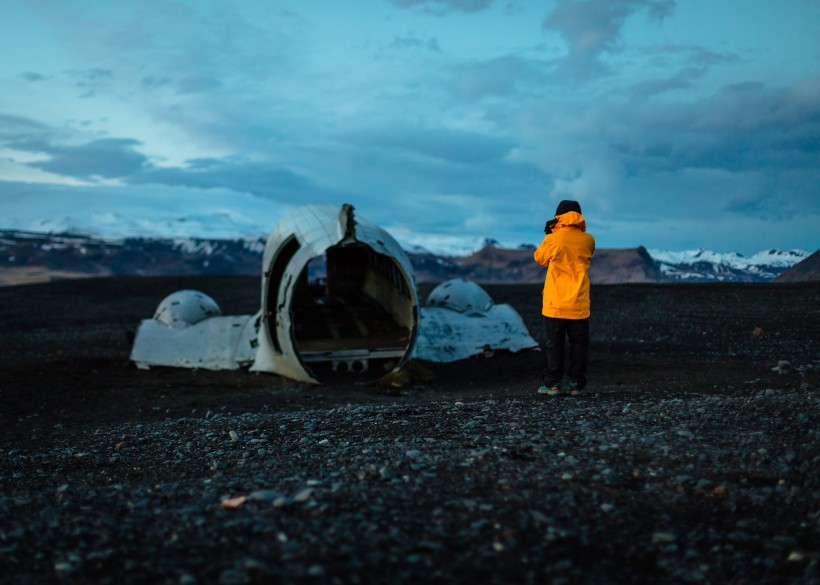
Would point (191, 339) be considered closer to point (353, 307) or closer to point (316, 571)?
point (353, 307)

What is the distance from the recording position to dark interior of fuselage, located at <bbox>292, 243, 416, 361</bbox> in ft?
39.9

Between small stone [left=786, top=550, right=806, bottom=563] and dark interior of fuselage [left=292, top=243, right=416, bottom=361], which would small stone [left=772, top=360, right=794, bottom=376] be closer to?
dark interior of fuselage [left=292, top=243, right=416, bottom=361]

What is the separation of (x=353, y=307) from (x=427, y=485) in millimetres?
12099

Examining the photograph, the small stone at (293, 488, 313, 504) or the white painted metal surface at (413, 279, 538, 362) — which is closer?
the small stone at (293, 488, 313, 504)

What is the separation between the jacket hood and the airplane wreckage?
3805mm

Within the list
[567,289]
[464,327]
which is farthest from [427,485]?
[464,327]

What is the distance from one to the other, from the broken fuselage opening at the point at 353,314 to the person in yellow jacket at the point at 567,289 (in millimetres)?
3577

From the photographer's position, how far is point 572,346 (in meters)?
7.83

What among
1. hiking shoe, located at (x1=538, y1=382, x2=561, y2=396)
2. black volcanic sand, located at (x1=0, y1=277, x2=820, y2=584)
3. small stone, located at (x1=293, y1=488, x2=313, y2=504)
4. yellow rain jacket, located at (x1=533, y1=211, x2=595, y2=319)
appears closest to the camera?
black volcanic sand, located at (x1=0, y1=277, x2=820, y2=584)

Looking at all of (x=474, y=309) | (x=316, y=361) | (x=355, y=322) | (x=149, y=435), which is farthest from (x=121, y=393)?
(x=474, y=309)

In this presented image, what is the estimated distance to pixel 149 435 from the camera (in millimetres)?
6922

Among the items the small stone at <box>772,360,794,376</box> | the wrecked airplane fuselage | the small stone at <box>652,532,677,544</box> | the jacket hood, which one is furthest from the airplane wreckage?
the small stone at <box>652,532,677,544</box>

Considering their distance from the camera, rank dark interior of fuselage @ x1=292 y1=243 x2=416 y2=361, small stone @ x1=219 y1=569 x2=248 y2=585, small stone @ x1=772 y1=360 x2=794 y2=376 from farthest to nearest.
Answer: dark interior of fuselage @ x1=292 y1=243 x2=416 y2=361 < small stone @ x1=772 y1=360 x2=794 y2=376 < small stone @ x1=219 y1=569 x2=248 y2=585

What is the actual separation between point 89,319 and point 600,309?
60.8 feet
